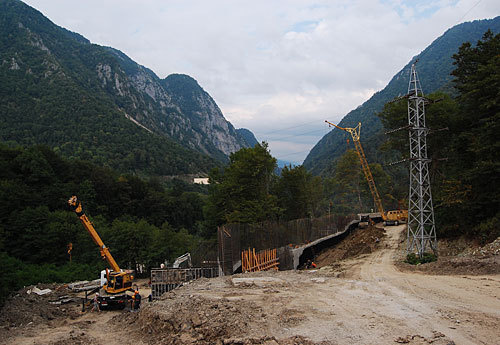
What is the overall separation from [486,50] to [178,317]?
24677 millimetres

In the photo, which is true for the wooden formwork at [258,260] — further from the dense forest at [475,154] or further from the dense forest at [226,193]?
the dense forest at [475,154]

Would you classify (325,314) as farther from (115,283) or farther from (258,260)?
(115,283)

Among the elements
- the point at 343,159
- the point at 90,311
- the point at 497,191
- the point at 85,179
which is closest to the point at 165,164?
the point at 85,179

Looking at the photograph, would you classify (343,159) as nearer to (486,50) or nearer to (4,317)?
(486,50)

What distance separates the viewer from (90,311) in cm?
2131

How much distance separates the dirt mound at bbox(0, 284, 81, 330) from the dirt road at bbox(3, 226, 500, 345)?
395 centimetres

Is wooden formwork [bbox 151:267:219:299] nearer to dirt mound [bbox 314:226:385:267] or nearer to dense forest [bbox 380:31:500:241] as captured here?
dirt mound [bbox 314:226:385:267]

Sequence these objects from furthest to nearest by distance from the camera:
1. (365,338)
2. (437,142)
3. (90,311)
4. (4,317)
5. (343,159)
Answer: (343,159), (437,142), (90,311), (4,317), (365,338)

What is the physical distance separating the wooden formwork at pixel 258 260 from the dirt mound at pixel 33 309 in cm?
1033

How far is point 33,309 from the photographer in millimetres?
20859

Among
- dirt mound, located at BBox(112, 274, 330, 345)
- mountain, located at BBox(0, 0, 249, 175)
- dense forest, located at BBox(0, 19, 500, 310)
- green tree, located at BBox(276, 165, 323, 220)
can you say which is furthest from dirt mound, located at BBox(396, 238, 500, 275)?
mountain, located at BBox(0, 0, 249, 175)

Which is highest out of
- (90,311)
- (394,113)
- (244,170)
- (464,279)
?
(394,113)

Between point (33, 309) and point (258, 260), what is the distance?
14.1 metres

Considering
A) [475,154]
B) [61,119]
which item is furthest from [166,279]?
[61,119]
